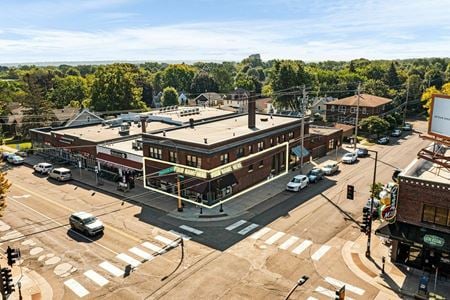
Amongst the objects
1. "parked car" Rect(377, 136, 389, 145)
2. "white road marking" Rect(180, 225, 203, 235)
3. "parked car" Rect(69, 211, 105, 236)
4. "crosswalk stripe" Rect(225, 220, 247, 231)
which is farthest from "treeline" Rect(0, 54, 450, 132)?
"parked car" Rect(69, 211, 105, 236)

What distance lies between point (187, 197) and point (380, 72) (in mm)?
116549

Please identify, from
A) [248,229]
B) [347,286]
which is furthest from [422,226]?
[248,229]

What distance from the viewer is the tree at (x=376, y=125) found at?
221 feet

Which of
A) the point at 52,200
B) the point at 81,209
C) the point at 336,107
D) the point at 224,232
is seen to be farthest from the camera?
the point at 336,107

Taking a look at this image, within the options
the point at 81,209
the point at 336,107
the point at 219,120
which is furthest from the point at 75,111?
the point at 336,107

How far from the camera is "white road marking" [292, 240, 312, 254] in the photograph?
92.2 ft

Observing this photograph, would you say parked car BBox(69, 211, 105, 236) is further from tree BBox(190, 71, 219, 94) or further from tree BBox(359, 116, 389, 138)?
tree BBox(190, 71, 219, 94)

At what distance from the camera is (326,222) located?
33.3m

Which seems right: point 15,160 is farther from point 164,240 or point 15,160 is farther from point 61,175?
point 164,240

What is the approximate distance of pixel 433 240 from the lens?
78.6 ft

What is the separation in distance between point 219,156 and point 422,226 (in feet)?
63.2

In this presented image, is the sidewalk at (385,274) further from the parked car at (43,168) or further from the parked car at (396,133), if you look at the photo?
the parked car at (396,133)

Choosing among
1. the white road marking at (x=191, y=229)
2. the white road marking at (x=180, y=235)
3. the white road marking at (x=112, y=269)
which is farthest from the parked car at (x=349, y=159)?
the white road marking at (x=112, y=269)

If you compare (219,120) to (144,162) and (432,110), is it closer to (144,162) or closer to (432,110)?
(144,162)
